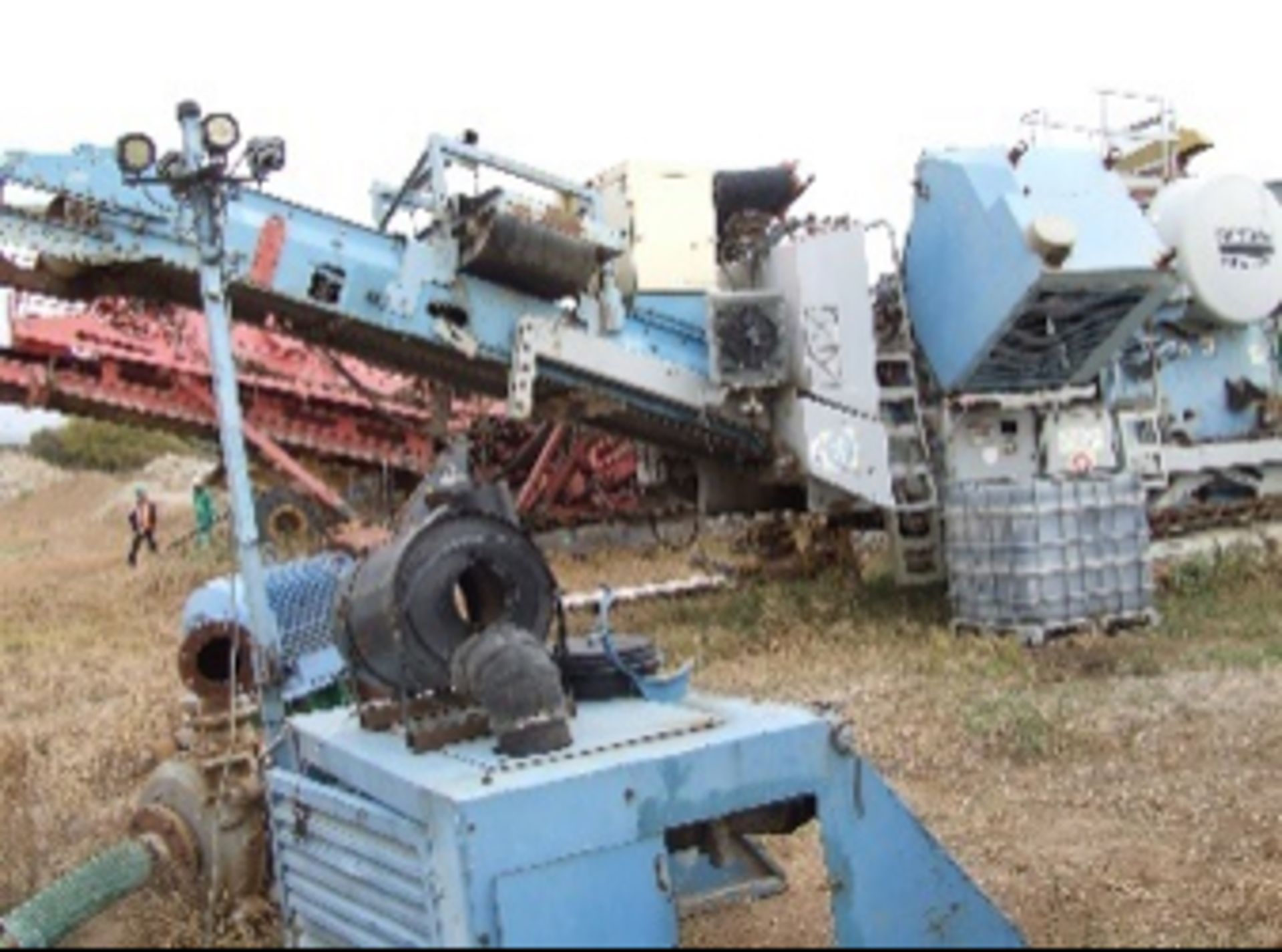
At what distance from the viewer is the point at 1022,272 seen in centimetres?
840

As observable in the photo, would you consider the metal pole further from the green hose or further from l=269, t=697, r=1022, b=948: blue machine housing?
l=269, t=697, r=1022, b=948: blue machine housing

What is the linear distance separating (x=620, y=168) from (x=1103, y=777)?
15.2 feet

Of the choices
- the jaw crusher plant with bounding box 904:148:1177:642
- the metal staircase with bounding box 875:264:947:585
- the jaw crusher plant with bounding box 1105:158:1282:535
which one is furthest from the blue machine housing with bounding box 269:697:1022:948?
the jaw crusher plant with bounding box 1105:158:1282:535

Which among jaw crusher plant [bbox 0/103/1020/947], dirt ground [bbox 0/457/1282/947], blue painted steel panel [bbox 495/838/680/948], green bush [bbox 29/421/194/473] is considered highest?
green bush [bbox 29/421/194/473]

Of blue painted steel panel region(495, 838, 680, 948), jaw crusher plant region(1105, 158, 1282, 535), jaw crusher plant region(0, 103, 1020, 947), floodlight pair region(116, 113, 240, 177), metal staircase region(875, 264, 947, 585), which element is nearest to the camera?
blue painted steel panel region(495, 838, 680, 948)

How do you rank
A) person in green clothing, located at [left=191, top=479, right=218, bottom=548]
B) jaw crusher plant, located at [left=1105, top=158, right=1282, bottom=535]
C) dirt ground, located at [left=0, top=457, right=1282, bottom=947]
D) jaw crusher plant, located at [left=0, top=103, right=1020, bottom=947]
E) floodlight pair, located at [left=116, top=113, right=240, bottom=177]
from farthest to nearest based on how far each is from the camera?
person in green clothing, located at [left=191, top=479, right=218, bottom=548] → jaw crusher plant, located at [left=1105, top=158, right=1282, bottom=535] → floodlight pair, located at [left=116, top=113, right=240, bottom=177] → dirt ground, located at [left=0, top=457, right=1282, bottom=947] → jaw crusher plant, located at [left=0, top=103, right=1020, bottom=947]

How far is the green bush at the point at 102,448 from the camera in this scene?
45.8 m

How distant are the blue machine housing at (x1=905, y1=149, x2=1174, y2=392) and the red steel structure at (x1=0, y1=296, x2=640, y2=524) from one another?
155 inches

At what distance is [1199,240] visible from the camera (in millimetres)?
10055

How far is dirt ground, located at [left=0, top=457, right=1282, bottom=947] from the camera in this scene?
4578 mm

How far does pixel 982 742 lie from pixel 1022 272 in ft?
9.97

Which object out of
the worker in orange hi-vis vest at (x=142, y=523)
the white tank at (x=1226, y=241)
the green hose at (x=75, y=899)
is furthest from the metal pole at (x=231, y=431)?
the worker in orange hi-vis vest at (x=142, y=523)

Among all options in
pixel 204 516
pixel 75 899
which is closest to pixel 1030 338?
pixel 75 899

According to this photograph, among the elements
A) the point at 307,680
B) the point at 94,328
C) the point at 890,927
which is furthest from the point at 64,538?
the point at 890,927
